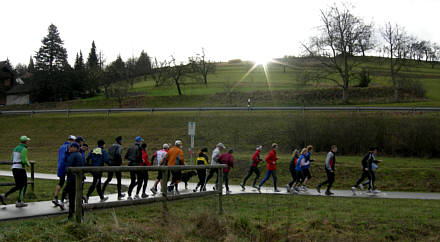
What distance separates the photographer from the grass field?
6461 mm

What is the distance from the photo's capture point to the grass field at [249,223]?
6.46m

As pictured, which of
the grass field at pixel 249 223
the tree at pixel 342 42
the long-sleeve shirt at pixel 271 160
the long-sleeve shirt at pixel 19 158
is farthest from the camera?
the tree at pixel 342 42

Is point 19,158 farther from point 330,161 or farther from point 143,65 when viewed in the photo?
point 143,65

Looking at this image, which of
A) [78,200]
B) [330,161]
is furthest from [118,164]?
[330,161]

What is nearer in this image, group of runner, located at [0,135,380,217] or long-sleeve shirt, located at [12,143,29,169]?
group of runner, located at [0,135,380,217]

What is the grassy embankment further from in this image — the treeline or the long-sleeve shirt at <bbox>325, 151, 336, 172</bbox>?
the treeline

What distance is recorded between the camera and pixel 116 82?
217 feet

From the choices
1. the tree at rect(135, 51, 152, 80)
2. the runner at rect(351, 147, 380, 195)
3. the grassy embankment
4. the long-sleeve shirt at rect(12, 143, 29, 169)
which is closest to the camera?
the long-sleeve shirt at rect(12, 143, 29, 169)

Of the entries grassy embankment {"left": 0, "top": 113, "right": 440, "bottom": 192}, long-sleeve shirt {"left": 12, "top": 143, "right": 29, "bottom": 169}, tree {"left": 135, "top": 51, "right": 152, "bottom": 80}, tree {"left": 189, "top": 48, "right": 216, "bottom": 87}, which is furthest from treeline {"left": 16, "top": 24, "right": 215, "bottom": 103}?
long-sleeve shirt {"left": 12, "top": 143, "right": 29, "bottom": 169}

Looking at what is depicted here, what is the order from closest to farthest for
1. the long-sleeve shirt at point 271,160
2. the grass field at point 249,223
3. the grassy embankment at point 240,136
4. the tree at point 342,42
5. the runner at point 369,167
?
the grass field at point 249,223 → the runner at point 369,167 → the long-sleeve shirt at point 271,160 → the grassy embankment at point 240,136 → the tree at point 342,42

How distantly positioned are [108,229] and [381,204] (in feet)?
30.6

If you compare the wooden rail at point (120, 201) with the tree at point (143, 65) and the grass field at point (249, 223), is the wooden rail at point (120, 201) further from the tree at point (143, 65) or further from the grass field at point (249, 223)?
the tree at point (143, 65)

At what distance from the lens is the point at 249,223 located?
8602mm

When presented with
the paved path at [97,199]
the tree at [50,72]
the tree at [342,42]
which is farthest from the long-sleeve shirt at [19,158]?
the tree at [50,72]
